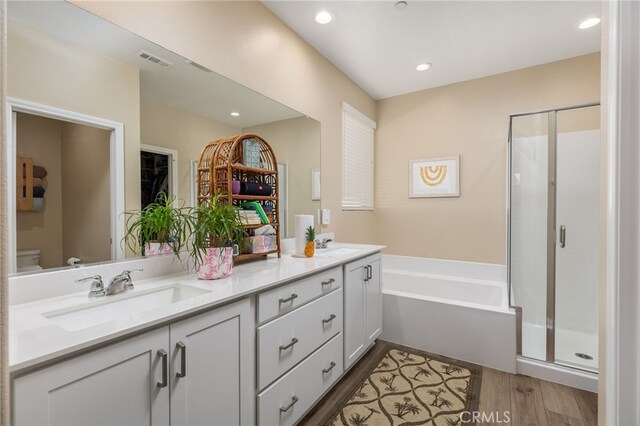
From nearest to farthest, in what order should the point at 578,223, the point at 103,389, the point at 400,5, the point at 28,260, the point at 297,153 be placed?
1. the point at 103,389
2. the point at 28,260
3. the point at 400,5
4. the point at 297,153
5. the point at 578,223

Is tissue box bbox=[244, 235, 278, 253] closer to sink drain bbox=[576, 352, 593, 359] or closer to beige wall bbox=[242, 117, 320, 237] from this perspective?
beige wall bbox=[242, 117, 320, 237]

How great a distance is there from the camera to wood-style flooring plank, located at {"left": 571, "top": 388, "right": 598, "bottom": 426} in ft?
5.43

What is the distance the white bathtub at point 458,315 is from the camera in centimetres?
217

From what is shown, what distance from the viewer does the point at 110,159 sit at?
4.27ft

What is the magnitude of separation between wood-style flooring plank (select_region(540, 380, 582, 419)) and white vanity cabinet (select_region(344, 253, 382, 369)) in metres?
1.12

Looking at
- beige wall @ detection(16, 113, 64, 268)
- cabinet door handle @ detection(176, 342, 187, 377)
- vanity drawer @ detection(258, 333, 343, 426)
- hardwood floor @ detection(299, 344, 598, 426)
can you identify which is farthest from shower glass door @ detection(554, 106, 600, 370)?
beige wall @ detection(16, 113, 64, 268)

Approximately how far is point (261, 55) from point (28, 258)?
1720 mm

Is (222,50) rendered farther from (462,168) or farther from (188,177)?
(462,168)

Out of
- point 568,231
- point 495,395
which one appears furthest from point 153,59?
point 568,231

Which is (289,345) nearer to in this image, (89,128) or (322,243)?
(322,243)

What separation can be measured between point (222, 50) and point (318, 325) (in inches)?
67.2

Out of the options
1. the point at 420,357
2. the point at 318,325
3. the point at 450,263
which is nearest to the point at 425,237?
the point at 450,263

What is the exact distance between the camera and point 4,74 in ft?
1.73

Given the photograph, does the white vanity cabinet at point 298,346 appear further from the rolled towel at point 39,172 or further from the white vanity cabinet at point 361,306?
the rolled towel at point 39,172
